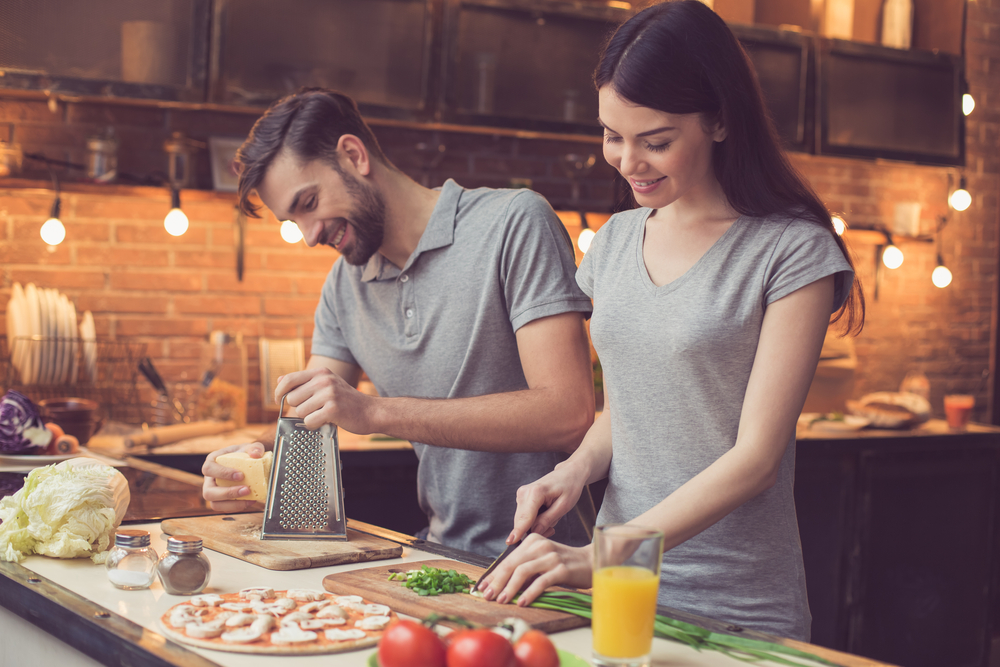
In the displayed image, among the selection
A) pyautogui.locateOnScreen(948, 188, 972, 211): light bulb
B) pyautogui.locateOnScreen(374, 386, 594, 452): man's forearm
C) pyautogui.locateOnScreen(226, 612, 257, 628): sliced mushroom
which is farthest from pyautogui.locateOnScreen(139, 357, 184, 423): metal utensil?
pyautogui.locateOnScreen(948, 188, 972, 211): light bulb

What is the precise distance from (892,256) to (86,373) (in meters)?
3.24

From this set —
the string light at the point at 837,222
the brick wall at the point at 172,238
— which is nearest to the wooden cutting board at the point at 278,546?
the string light at the point at 837,222

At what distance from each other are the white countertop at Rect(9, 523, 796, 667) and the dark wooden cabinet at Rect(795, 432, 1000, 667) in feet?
7.34

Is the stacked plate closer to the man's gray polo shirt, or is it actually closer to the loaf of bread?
the man's gray polo shirt

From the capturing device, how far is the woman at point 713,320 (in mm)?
1258

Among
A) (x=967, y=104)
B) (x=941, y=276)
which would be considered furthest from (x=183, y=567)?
(x=967, y=104)

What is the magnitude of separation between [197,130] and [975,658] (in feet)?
11.1

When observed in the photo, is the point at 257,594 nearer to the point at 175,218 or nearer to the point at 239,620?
the point at 239,620

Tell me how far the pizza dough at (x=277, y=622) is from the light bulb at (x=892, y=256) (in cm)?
363

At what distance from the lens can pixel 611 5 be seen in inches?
141

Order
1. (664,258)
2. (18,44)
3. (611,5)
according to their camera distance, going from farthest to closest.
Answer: (611,5) → (18,44) → (664,258)

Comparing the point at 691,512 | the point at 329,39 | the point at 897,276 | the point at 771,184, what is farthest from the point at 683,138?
the point at 897,276

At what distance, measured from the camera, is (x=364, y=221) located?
6.17ft

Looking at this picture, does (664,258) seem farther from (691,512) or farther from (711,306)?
(691,512)
